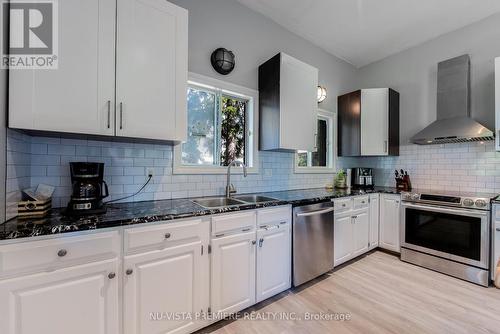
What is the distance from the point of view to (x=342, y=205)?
2.64 m

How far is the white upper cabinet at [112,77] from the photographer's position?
4.17ft

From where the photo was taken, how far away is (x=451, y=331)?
165cm

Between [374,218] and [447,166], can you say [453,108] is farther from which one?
[374,218]

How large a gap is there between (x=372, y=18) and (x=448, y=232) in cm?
272

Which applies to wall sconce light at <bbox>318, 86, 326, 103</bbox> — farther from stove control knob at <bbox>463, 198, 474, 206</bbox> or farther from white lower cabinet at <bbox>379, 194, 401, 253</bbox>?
stove control knob at <bbox>463, 198, 474, 206</bbox>

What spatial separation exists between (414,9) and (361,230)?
2.75 metres

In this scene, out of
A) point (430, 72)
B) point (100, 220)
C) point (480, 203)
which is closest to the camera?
point (100, 220)

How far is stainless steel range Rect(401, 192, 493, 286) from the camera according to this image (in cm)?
230

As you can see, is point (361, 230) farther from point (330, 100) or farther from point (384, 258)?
point (330, 100)

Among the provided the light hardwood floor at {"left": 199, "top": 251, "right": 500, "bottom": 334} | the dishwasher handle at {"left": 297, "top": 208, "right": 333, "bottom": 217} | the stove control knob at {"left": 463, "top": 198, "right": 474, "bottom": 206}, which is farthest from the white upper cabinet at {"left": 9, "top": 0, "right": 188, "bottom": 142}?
the stove control knob at {"left": 463, "top": 198, "right": 474, "bottom": 206}

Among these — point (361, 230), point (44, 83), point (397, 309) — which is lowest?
point (397, 309)

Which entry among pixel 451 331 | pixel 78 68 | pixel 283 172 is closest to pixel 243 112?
pixel 283 172

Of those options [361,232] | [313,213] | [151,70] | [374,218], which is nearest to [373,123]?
[374,218]

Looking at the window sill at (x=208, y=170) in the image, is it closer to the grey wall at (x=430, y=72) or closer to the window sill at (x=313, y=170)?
the window sill at (x=313, y=170)
